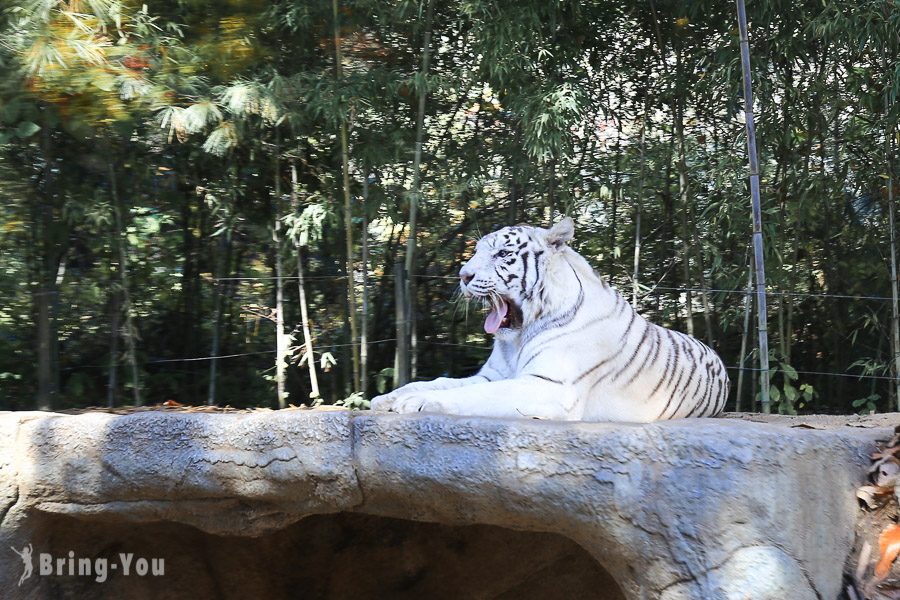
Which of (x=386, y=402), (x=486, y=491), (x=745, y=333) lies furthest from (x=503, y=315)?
(x=745, y=333)

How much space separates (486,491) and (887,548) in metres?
1.03

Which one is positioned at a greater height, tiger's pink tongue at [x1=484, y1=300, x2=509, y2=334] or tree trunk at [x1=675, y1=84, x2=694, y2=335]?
tree trunk at [x1=675, y1=84, x2=694, y2=335]

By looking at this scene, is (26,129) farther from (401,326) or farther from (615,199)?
(615,199)

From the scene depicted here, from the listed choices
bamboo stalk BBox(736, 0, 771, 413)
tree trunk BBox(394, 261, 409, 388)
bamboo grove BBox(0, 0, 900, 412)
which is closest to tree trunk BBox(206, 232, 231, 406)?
bamboo grove BBox(0, 0, 900, 412)

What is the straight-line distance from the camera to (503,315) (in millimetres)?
2924

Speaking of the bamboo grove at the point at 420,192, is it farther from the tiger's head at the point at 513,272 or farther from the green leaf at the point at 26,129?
the tiger's head at the point at 513,272

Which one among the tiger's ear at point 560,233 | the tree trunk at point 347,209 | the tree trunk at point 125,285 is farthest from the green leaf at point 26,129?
the tiger's ear at point 560,233

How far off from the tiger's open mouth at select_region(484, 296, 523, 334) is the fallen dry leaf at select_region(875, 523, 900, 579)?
3.94 ft

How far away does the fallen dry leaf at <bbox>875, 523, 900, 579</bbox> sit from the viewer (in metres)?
2.26

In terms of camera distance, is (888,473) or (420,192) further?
(420,192)

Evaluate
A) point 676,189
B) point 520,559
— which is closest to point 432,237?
point 676,189

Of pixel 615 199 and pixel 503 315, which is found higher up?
pixel 615 199

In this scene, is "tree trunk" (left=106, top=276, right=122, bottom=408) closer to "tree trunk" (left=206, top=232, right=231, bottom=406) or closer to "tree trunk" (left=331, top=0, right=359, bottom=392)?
"tree trunk" (left=206, top=232, right=231, bottom=406)

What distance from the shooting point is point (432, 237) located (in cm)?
477
